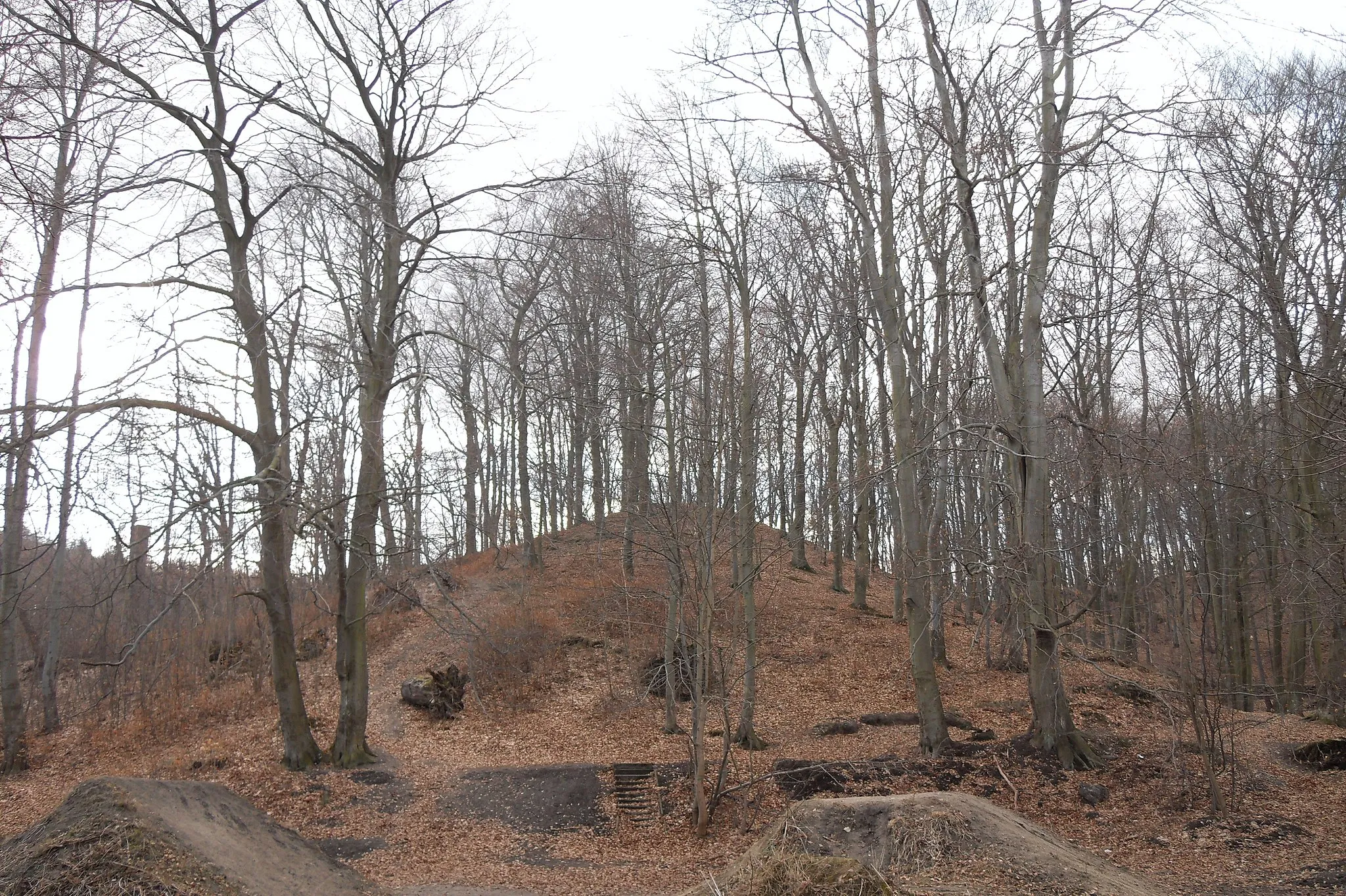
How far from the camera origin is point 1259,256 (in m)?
15.3

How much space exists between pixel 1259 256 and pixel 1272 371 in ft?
11.3

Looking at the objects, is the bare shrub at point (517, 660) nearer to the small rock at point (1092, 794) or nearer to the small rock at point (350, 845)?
the small rock at point (350, 845)

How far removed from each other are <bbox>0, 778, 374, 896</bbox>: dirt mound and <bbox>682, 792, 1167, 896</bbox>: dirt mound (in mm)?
3572

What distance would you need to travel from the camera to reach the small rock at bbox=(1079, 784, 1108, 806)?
10.3 meters

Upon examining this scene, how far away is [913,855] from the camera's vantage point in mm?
6234

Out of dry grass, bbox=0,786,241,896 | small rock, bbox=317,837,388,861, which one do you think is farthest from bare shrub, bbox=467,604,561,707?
dry grass, bbox=0,786,241,896

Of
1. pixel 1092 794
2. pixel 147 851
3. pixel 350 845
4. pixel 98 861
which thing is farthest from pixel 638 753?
pixel 98 861

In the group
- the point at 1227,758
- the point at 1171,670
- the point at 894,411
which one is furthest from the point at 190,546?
the point at 1227,758

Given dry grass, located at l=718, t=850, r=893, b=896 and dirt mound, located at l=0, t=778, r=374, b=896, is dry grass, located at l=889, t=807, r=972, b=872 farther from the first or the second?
dirt mound, located at l=0, t=778, r=374, b=896

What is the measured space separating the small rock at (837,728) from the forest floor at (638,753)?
15 centimetres

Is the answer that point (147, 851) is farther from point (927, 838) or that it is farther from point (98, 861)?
point (927, 838)

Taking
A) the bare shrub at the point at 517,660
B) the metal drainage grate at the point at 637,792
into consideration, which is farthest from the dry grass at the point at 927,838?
the bare shrub at the point at 517,660

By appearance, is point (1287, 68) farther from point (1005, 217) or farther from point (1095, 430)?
point (1095, 430)

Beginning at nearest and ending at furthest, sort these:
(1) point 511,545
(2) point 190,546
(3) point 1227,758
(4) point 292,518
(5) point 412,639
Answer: (2) point 190,546 → (4) point 292,518 → (3) point 1227,758 → (5) point 412,639 → (1) point 511,545
